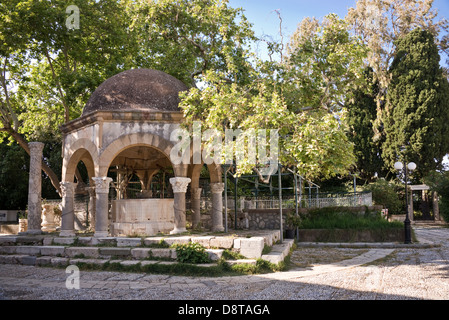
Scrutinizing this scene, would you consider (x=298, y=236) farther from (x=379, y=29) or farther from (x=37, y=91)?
(x=379, y=29)

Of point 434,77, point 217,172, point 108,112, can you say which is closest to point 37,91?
point 108,112

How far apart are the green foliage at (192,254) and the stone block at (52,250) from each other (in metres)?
3.34

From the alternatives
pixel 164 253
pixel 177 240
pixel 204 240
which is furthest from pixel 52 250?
pixel 204 240

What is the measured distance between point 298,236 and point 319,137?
20.6 ft

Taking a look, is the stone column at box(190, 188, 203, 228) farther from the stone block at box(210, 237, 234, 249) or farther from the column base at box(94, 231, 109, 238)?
the stone block at box(210, 237, 234, 249)

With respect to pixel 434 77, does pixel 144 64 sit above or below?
below

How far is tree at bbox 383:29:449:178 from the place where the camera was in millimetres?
24703

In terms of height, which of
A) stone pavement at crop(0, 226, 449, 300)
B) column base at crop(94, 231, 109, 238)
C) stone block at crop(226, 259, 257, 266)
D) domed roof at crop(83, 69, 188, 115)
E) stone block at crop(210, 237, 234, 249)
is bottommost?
stone pavement at crop(0, 226, 449, 300)

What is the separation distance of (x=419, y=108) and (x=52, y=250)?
23722mm

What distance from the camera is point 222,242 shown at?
8.98m

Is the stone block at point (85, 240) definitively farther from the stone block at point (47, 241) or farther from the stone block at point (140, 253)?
the stone block at point (140, 253)

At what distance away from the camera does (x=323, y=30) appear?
39.0 feet

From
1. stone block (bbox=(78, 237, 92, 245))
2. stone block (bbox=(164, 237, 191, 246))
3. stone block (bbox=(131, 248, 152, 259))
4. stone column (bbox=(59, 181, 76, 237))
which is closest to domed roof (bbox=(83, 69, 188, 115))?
stone column (bbox=(59, 181, 76, 237))

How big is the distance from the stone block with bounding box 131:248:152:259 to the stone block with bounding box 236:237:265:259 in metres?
2.32
